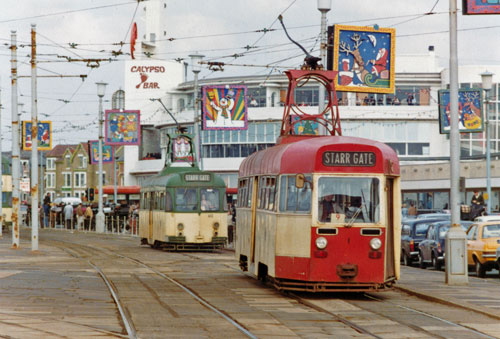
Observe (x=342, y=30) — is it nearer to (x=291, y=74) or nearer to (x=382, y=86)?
(x=382, y=86)

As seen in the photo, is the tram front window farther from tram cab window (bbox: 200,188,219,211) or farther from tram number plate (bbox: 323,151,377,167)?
tram cab window (bbox: 200,188,219,211)

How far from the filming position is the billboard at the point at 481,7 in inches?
802

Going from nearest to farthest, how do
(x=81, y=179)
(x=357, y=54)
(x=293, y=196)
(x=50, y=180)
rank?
(x=293, y=196), (x=357, y=54), (x=81, y=179), (x=50, y=180)

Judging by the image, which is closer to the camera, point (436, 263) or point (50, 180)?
point (436, 263)

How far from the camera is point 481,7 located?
20438mm

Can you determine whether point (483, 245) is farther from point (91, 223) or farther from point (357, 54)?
point (91, 223)

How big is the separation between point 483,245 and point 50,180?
443ft

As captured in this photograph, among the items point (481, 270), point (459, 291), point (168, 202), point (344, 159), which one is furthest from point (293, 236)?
point (168, 202)

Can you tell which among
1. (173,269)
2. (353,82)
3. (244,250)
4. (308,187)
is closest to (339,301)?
(308,187)

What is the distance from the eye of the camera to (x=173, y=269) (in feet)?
88.1

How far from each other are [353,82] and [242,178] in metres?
7.17

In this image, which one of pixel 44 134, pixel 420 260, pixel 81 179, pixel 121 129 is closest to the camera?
pixel 420 260

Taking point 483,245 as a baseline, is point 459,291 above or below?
below

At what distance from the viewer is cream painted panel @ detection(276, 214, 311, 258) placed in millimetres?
17534
